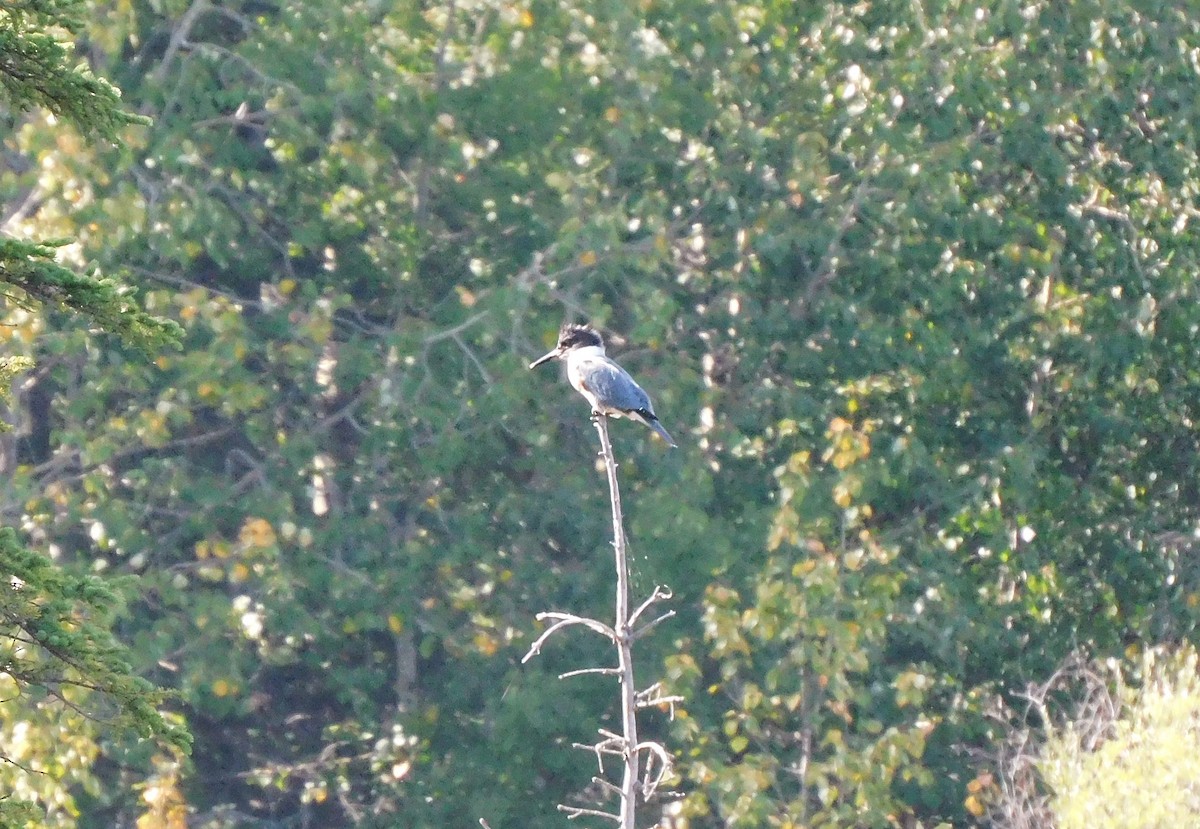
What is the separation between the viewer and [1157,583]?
31.4 feet

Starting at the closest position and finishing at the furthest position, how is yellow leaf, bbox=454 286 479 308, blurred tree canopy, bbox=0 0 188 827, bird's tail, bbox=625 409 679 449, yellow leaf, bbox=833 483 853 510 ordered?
blurred tree canopy, bbox=0 0 188 827 < bird's tail, bbox=625 409 679 449 < yellow leaf, bbox=833 483 853 510 < yellow leaf, bbox=454 286 479 308

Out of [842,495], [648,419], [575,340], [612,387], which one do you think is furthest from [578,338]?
[842,495]

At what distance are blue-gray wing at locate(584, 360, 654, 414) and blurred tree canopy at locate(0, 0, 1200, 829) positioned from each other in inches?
85.0

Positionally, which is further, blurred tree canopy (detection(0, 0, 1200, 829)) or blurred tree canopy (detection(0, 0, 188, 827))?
blurred tree canopy (detection(0, 0, 1200, 829))

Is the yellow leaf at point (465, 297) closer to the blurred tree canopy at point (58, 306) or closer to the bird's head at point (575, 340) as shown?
the bird's head at point (575, 340)

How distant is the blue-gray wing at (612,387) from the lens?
20.7 feet

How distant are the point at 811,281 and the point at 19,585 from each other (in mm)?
6517

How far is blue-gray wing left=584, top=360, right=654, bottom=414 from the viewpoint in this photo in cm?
632

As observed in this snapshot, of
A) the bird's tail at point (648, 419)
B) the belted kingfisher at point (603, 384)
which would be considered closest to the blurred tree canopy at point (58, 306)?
the belted kingfisher at point (603, 384)

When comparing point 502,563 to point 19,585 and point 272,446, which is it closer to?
point 272,446

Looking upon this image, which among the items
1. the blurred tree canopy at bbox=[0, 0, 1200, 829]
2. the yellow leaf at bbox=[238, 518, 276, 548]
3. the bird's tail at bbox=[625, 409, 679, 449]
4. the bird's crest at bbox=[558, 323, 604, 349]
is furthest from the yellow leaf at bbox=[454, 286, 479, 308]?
the bird's tail at bbox=[625, 409, 679, 449]

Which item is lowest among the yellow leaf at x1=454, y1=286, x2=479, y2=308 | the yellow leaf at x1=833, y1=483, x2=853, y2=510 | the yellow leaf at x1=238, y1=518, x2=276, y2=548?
the yellow leaf at x1=238, y1=518, x2=276, y2=548

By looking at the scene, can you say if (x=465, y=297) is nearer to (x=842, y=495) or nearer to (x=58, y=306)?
(x=842, y=495)

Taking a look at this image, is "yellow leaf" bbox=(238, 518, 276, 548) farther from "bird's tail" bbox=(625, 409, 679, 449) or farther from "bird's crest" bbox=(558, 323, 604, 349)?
"bird's tail" bbox=(625, 409, 679, 449)
